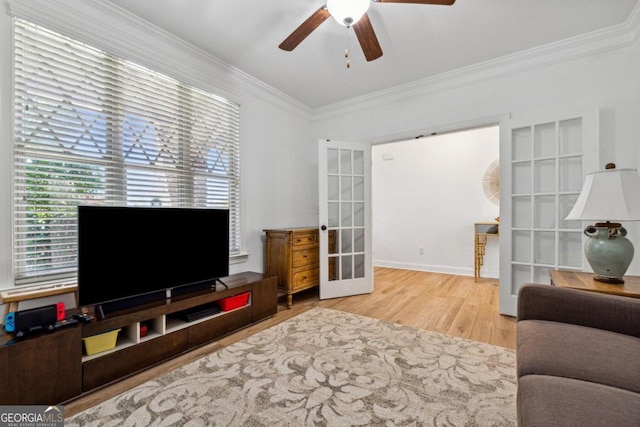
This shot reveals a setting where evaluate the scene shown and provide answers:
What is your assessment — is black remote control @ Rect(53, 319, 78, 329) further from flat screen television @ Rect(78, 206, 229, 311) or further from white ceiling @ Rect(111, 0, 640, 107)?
white ceiling @ Rect(111, 0, 640, 107)

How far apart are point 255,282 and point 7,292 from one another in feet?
5.21

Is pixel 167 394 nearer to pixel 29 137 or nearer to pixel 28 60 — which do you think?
pixel 29 137

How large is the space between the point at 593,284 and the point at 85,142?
3.48m

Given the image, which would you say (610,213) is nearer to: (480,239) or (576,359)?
(576,359)

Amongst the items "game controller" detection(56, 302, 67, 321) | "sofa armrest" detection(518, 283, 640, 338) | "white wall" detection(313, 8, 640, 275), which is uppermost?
"white wall" detection(313, 8, 640, 275)

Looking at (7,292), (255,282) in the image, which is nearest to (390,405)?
(255,282)

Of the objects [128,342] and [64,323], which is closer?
[64,323]

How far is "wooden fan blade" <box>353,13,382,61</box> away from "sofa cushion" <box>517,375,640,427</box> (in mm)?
2101

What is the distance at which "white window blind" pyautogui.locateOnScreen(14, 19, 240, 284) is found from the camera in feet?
5.83

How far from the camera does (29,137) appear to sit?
1.78 metres

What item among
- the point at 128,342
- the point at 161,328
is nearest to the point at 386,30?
the point at 161,328

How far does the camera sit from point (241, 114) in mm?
3160

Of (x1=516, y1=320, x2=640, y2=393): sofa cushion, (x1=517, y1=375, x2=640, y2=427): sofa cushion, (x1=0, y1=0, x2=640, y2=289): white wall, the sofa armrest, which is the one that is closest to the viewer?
(x1=517, y1=375, x2=640, y2=427): sofa cushion

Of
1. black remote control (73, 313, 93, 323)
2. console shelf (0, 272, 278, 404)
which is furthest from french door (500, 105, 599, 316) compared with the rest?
black remote control (73, 313, 93, 323)
